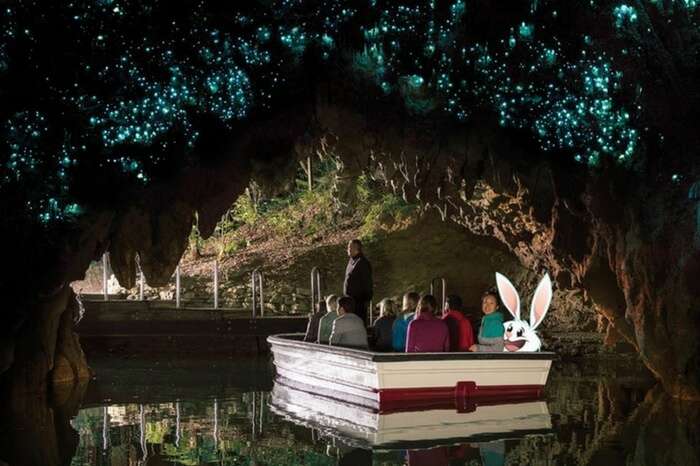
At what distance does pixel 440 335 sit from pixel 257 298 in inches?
576

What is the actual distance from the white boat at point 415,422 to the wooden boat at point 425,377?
258 mm

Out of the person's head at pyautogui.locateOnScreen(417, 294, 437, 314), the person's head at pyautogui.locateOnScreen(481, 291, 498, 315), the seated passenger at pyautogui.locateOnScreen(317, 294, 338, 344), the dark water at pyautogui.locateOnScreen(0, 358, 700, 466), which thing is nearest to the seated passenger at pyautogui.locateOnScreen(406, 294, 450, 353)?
the person's head at pyautogui.locateOnScreen(417, 294, 437, 314)

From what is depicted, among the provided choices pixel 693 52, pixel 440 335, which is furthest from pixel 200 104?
pixel 693 52

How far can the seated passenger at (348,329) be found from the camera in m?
17.5

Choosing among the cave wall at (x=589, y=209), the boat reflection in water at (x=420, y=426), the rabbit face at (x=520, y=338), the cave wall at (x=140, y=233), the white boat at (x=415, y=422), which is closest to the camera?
the boat reflection in water at (x=420, y=426)

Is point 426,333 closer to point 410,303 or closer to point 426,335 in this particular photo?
point 426,335

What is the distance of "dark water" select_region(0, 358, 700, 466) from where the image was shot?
11.9 meters

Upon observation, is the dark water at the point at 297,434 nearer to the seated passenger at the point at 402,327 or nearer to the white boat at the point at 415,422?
the white boat at the point at 415,422

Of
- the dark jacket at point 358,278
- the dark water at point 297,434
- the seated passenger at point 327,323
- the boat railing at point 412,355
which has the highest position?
the dark jacket at point 358,278

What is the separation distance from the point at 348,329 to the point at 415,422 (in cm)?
317

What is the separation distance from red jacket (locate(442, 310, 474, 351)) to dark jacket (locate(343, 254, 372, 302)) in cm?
201

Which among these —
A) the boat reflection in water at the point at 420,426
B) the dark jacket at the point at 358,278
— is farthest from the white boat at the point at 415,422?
the dark jacket at the point at 358,278

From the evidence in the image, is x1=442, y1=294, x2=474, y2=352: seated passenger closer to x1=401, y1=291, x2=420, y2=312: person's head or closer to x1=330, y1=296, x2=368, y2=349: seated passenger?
x1=401, y1=291, x2=420, y2=312: person's head

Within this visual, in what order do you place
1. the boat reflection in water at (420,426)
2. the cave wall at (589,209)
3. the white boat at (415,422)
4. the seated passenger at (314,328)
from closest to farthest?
the boat reflection in water at (420,426), the white boat at (415,422), the cave wall at (589,209), the seated passenger at (314,328)
